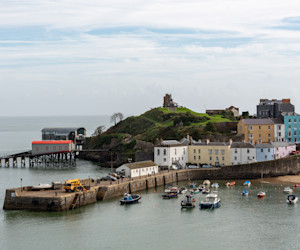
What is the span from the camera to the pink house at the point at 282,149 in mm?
99750

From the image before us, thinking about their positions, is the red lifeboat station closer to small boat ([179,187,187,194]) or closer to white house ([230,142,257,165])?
white house ([230,142,257,165])

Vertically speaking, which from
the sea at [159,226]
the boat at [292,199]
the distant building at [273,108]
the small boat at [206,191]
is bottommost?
the sea at [159,226]

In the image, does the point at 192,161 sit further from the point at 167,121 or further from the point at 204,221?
the point at 167,121

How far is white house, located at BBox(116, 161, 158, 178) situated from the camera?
270 feet

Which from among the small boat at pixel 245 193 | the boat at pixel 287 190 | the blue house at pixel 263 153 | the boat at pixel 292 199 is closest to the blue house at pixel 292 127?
the blue house at pixel 263 153

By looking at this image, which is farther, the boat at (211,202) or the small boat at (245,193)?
the small boat at (245,193)

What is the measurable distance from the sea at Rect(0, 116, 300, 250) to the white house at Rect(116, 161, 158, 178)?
8458 millimetres

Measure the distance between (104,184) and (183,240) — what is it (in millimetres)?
24567

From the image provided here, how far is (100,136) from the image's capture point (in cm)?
14900

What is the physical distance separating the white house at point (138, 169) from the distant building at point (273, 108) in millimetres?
45542

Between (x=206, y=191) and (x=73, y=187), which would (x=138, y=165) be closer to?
(x=206, y=191)

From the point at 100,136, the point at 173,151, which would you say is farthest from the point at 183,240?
the point at 100,136

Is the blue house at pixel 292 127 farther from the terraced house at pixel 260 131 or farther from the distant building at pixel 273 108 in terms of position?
the distant building at pixel 273 108

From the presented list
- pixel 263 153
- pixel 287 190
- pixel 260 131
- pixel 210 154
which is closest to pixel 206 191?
pixel 287 190
